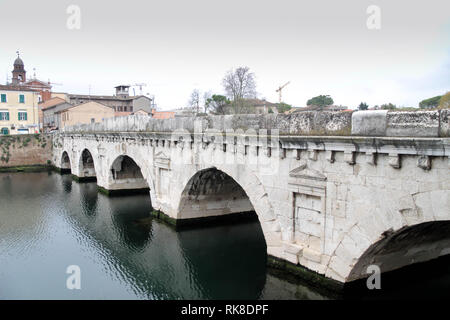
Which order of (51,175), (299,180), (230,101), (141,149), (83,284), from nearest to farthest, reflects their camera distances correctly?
(299,180) < (83,284) < (141,149) < (51,175) < (230,101)

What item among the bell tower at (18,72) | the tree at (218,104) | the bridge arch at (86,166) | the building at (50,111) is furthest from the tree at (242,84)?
the bell tower at (18,72)

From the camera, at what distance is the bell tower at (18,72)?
5997cm

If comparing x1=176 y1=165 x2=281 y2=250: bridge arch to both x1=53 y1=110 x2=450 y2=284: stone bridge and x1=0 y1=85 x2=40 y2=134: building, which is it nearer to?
x1=53 y1=110 x2=450 y2=284: stone bridge

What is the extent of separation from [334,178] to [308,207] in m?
1.35

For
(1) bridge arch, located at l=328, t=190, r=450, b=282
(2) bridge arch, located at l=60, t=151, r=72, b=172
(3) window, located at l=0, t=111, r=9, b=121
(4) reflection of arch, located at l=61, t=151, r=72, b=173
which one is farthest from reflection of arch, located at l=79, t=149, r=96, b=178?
(1) bridge arch, located at l=328, t=190, r=450, b=282

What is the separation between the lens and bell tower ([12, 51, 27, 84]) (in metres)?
60.0

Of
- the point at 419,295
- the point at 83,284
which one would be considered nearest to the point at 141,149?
the point at 83,284

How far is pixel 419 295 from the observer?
35.1 ft

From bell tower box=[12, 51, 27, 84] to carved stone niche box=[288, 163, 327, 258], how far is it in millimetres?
61973

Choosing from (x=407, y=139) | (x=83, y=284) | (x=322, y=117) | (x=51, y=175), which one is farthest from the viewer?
(x=51, y=175)

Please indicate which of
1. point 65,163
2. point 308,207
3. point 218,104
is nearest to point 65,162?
point 65,163

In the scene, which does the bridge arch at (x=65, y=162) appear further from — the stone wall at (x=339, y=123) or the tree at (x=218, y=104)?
the stone wall at (x=339, y=123)
